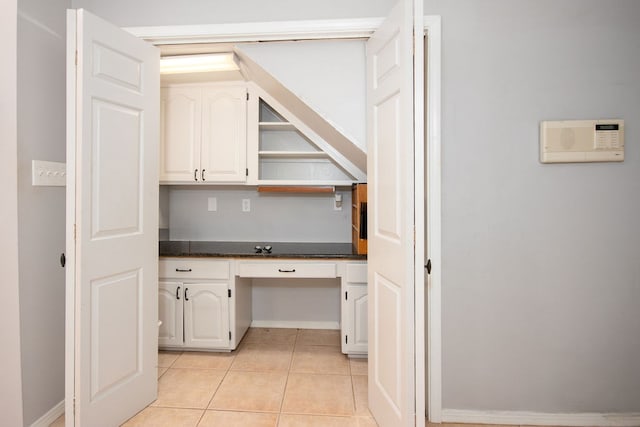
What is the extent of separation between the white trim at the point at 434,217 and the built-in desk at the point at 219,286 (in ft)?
2.62

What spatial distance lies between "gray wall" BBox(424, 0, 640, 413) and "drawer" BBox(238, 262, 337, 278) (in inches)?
38.7

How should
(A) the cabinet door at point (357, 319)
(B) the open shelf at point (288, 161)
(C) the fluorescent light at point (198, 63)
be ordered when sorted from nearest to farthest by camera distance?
(C) the fluorescent light at point (198, 63), (A) the cabinet door at point (357, 319), (B) the open shelf at point (288, 161)

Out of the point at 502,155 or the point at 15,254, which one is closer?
the point at 15,254

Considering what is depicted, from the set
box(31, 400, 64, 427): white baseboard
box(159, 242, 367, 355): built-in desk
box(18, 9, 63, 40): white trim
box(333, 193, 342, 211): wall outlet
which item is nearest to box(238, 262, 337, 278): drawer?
box(159, 242, 367, 355): built-in desk

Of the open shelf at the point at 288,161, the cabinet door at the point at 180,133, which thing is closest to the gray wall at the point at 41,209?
the cabinet door at the point at 180,133

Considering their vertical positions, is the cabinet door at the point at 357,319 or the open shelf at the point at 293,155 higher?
the open shelf at the point at 293,155

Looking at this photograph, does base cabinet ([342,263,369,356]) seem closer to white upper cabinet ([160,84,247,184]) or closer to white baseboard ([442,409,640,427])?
white baseboard ([442,409,640,427])

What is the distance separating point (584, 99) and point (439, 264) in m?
1.14

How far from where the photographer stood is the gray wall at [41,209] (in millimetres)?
1621

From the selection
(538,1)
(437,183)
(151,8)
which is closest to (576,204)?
(437,183)

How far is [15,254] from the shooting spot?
5.22 ft

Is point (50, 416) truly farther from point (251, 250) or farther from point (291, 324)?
point (291, 324)

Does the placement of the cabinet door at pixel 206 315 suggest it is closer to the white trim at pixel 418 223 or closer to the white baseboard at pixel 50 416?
the white baseboard at pixel 50 416

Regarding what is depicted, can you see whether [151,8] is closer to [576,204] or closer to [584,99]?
[584,99]
